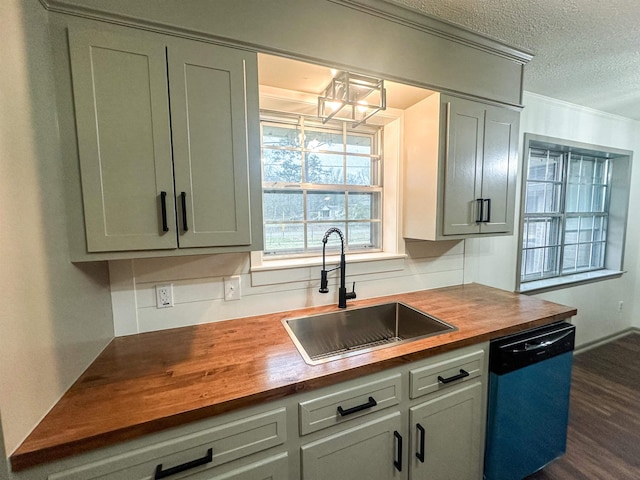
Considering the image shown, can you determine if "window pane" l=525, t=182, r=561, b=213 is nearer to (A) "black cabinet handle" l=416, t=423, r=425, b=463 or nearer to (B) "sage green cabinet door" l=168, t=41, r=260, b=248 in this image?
(A) "black cabinet handle" l=416, t=423, r=425, b=463

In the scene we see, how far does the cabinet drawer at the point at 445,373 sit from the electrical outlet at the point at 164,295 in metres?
1.21

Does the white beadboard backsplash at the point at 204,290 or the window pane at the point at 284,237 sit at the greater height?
the window pane at the point at 284,237

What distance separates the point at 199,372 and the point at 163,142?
89 centimetres

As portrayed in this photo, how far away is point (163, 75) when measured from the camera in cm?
102

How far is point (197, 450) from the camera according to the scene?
834 millimetres

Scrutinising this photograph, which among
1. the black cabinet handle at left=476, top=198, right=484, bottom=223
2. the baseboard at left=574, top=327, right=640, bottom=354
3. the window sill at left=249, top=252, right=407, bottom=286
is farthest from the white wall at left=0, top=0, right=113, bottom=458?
the baseboard at left=574, top=327, right=640, bottom=354

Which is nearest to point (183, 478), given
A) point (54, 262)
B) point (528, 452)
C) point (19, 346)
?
point (19, 346)

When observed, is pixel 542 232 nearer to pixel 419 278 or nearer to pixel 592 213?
pixel 592 213

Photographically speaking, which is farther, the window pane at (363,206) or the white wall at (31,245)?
the window pane at (363,206)

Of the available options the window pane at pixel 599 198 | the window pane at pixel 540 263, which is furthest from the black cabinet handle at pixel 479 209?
the window pane at pixel 599 198

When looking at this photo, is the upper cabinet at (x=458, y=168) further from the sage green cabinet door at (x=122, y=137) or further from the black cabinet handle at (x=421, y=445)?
the sage green cabinet door at (x=122, y=137)

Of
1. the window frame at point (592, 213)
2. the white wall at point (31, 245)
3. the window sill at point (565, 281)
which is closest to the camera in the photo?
the white wall at point (31, 245)

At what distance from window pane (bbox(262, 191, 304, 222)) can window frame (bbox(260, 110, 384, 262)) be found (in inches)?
1.0

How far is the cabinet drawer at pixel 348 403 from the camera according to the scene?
3.20ft
